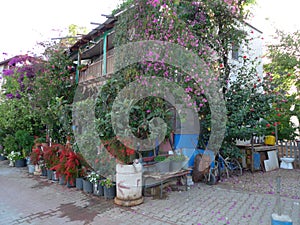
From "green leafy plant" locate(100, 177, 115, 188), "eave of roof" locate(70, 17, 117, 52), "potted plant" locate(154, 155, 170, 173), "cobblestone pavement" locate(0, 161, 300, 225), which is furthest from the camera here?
"eave of roof" locate(70, 17, 117, 52)

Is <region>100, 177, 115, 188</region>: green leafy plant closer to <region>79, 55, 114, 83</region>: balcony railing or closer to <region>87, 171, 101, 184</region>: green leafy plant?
<region>87, 171, 101, 184</region>: green leafy plant

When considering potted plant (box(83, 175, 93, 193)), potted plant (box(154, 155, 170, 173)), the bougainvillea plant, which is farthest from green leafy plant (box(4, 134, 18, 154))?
potted plant (box(154, 155, 170, 173))

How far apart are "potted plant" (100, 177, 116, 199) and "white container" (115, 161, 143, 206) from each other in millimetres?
317

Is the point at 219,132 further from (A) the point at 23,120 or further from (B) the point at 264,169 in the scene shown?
(A) the point at 23,120

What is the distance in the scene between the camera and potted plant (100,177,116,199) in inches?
185

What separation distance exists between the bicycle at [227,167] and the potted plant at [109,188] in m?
3.06

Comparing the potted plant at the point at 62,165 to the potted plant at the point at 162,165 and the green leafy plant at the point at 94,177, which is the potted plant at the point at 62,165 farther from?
the potted plant at the point at 162,165

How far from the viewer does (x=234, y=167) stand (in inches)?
277

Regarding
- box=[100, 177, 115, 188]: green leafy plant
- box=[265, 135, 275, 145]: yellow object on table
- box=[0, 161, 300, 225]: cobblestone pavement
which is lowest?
box=[0, 161, 300, 225]: cobblestone pavement

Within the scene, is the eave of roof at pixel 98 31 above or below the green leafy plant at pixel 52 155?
above

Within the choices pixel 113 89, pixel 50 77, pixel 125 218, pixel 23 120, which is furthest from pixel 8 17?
pixel 125 218

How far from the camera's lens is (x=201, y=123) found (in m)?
6.52

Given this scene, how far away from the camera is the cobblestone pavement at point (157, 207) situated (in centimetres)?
371

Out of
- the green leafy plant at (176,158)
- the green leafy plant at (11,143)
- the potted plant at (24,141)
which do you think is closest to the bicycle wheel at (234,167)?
the green leafy plant at (176,158)
